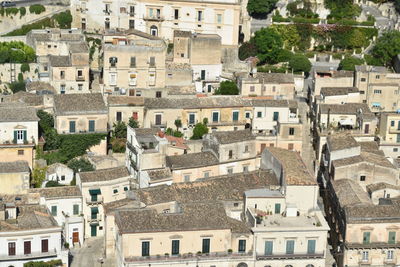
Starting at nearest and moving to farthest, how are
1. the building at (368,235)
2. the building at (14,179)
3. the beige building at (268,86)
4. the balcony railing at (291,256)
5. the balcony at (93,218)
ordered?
the balcony railing at (291,256), the building at (368,235), the building at (14,179), the balcony at (93,218), the beige building at (268,86)

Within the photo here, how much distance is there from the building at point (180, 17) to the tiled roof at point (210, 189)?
2473 centimetres

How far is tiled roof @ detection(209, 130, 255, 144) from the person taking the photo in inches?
2478

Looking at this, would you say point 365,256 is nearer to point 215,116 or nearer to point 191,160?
point 191,160

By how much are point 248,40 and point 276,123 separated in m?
17.8

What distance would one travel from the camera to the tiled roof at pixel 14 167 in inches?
2349

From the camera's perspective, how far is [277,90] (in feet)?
240

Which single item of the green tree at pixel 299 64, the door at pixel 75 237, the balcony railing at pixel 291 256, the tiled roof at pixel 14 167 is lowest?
the door at pixel 75 237

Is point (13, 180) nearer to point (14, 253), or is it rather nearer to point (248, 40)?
point (14, 253)

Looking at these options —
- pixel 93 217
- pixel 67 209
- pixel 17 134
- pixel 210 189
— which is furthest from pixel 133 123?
pixel 210 189

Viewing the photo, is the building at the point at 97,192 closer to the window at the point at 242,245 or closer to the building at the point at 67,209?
the building at the point at 67,209

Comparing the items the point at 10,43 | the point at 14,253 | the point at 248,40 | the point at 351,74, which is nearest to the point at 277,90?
the point at 351,74

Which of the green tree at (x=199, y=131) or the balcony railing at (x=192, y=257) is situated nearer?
the balcony railing at (x=192, y=257)

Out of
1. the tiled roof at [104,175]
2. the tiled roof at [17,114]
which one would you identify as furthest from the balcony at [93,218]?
the tiled roof at [17,114]

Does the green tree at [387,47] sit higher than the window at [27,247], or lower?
higher
